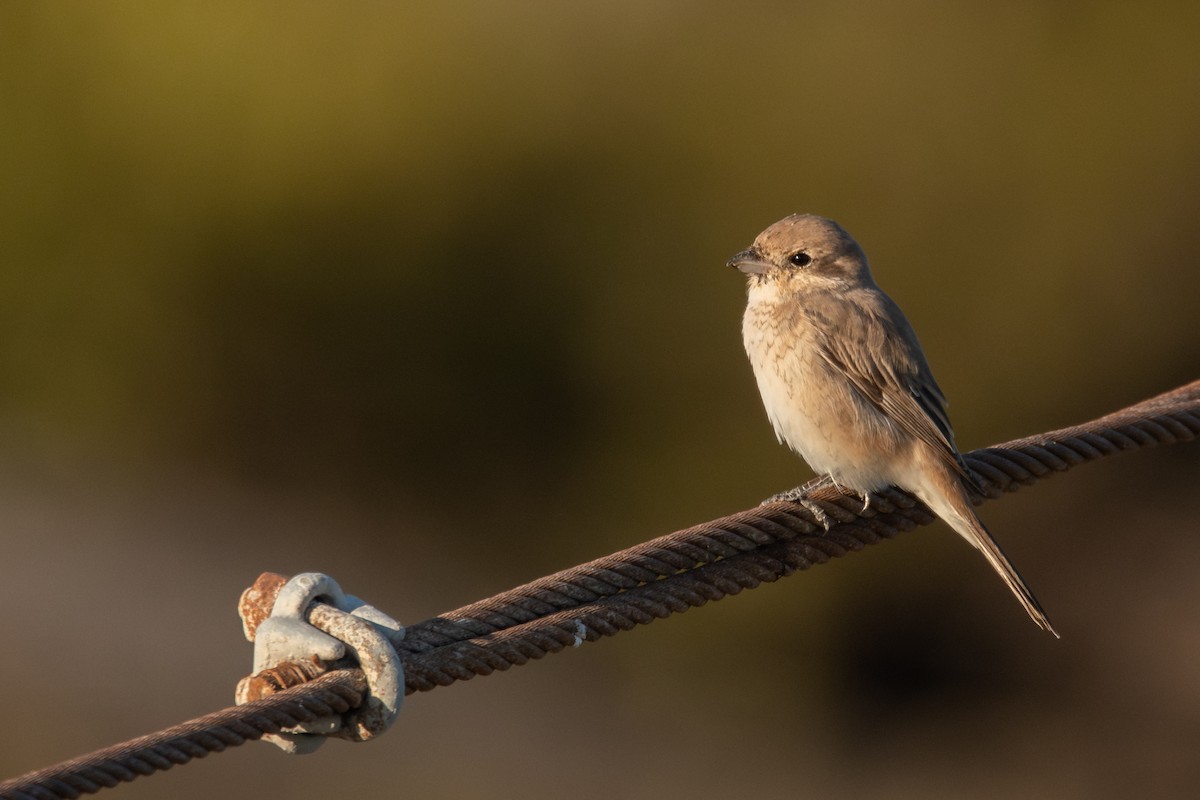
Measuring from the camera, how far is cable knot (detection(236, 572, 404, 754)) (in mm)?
3164

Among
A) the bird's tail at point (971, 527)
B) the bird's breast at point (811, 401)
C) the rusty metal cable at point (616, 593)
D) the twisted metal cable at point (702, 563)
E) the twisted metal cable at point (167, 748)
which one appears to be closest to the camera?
the twisted metal cable at point (167, 748)

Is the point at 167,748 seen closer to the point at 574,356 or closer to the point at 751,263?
the point at 751,263

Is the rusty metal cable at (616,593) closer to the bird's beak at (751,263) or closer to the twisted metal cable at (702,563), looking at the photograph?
the twisted metal cable at (702,563)

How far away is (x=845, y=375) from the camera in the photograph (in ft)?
16.6

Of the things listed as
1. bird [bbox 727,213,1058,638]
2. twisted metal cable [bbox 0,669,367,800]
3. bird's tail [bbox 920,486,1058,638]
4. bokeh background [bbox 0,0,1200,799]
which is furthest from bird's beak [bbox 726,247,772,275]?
bokeh background [bbox 0,0,1200,799]

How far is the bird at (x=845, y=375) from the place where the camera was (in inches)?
190

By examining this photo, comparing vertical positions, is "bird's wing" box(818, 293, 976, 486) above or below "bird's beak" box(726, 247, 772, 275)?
below

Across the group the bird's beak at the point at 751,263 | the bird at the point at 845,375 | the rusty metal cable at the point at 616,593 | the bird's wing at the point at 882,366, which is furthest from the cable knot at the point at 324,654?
the bird's beak at the point at 751,263

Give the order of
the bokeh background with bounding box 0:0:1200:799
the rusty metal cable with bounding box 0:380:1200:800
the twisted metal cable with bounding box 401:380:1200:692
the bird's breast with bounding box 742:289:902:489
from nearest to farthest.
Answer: the rusty metal cable with bounding box 0:380:1200:800
the twisted metal cable with bounding box 401:380:1200:692
the bird's breast with bounding box 742:289:902:489
the bokeh background with bounding box 0:0:1200:799

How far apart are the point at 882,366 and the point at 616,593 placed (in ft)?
6.01

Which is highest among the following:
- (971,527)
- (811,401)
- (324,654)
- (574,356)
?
(324,654)

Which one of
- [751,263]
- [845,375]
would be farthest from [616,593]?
[751,263]

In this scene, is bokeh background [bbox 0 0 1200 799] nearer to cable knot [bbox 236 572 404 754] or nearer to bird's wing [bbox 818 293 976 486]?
bird's wing [bbox 818 293 976 486]

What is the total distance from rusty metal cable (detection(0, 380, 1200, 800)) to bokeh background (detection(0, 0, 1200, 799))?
4.86m
